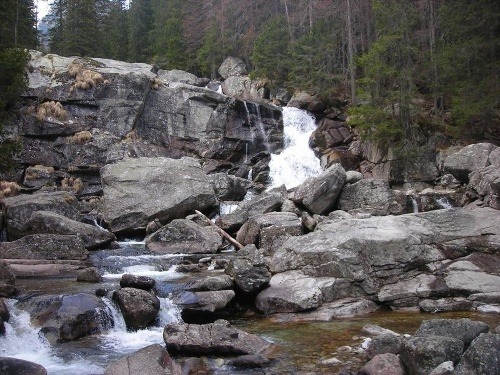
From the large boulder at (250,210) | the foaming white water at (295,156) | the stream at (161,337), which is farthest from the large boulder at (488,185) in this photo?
the foaming white water at (295,156)

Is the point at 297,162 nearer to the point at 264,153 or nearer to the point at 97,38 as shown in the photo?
the point at 264,153

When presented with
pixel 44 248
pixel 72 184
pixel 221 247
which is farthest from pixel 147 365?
pixel 72 184

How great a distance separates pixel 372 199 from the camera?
22.7 metres

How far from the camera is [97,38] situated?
46125 millimetres

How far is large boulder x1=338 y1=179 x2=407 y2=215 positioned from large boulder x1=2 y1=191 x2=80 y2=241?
1305cm

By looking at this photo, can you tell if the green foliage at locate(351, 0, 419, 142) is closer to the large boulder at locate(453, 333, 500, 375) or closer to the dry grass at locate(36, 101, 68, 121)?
the dry grass at locate(36, 101, 68, 121)

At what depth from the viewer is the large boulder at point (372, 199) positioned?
22.6m

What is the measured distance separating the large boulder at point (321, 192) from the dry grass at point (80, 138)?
15.4 m

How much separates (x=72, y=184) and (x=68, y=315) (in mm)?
20397

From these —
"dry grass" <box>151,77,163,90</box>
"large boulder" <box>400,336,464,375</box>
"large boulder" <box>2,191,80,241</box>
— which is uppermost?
"dry grass" <box>151,77,163,90</box>

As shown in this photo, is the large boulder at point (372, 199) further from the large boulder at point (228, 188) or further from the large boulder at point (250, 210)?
the large boulder at point (228, 188)

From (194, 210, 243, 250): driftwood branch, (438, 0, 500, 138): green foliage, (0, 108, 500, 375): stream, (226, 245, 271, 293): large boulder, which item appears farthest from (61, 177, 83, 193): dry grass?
(438, 0, 500, 138): green foliage

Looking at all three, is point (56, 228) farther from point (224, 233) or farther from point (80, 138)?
point (80, 138)

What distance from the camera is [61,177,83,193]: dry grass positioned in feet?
94.2
